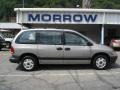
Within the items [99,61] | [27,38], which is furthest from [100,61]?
[27,38]

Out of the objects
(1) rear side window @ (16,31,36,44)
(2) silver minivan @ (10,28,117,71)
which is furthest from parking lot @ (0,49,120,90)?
(1) rear side window @ (16,31,36,44)

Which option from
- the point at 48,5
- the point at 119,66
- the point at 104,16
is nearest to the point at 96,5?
the point at 48,5

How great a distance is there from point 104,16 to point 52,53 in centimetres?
1443

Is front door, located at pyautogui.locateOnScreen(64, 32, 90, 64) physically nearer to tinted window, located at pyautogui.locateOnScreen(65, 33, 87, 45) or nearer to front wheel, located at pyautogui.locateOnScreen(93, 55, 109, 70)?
tinted window, located at pyautogui.locateOnScreen(65, 33, 87, 45)

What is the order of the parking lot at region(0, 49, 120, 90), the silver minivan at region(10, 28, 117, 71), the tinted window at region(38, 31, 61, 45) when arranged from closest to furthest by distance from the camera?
the parking lot at region(0, 49, 120, 90) < the silver minivan at region(10, 28, 117, 71) < the tinted window at region(38, 31, 61, 45)

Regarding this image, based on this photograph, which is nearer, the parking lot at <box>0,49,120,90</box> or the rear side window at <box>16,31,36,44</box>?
the parking lot at <box>0,49,120,90</box>

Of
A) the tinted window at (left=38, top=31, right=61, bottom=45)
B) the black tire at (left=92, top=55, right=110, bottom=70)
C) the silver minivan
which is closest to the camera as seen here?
the silver minivan

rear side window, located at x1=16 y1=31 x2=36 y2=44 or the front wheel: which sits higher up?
rear side window, located at x1=16 y1=31 x2=36 y2=44

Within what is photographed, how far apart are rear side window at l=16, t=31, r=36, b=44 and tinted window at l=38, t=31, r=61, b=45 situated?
27cm

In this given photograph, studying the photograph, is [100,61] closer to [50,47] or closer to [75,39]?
[75,39]

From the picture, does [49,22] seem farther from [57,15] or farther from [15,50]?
[15,50]

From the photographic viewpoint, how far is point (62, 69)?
14.0m

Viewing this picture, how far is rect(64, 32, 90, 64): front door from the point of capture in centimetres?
1341

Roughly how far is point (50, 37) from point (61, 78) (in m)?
2.49
